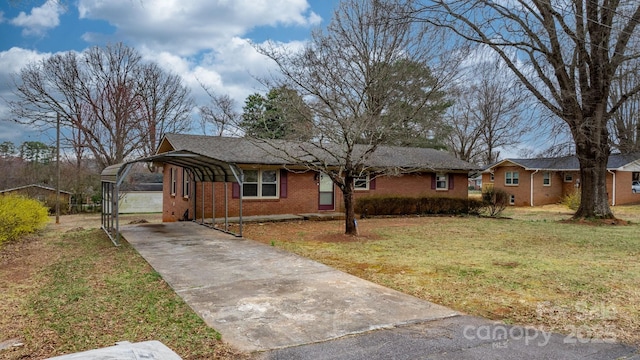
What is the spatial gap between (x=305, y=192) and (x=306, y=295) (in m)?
12.1

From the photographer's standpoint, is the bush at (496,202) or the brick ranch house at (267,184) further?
the bush at (496,202)

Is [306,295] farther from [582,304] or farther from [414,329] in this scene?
[582,304]

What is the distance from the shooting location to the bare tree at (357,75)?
10531 mm

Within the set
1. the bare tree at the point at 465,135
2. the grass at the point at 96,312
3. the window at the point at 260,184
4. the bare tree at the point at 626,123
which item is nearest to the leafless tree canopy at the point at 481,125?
the bare tree at the point at 465,135

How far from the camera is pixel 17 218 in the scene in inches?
427

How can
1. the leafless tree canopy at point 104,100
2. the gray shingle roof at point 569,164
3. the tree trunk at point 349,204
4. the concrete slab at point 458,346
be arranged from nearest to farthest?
1. the concrete slab at point 458,346
2. the tree trunk at point 349,204
3. the leafless tree canopy at point 104,100
4. the gray shingle roof at point 569,164

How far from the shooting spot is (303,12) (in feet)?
38.2

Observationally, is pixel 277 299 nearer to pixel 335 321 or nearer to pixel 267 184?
pixel 335 321

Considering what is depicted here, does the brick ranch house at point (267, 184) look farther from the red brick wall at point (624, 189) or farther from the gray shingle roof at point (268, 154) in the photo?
the red brick wall at point (624, 189)

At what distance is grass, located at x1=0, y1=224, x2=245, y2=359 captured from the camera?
370 centimetres

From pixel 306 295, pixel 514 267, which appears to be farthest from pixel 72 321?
pixel 514 267

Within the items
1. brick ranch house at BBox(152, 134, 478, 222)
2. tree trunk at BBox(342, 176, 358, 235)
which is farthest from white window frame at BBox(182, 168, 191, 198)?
tree trunk at BBox(342, 176, 358, 235)

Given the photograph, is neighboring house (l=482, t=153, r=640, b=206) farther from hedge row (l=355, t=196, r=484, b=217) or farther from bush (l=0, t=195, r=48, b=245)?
bush (l=0, t=195, r=48, b=245)

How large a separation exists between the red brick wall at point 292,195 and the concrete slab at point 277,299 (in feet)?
22.5
